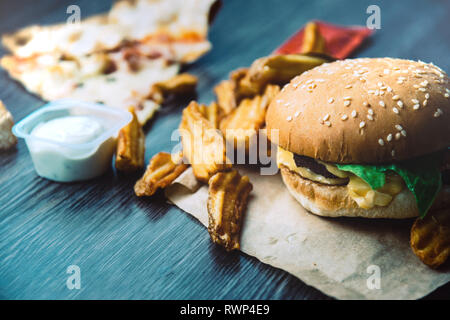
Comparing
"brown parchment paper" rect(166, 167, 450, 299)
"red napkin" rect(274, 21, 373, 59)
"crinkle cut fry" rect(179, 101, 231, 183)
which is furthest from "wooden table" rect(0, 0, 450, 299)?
"red napkin" rect(274, 21, 373, 59)

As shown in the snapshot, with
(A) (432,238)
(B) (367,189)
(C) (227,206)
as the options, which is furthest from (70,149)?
(A) (432,238)

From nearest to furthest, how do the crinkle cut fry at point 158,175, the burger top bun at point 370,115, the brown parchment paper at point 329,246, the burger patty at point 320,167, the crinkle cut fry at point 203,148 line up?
the brown parchment paper at point 329,246 → the burger top bun at point 370,115 → the burger patty at point 320,167 → the crinkle cut fry at point 203,148 → the crinkle cut fry at point 158,175

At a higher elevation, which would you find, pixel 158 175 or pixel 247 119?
pixel 247 119

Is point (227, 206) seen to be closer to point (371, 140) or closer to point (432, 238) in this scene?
point (371, 140)

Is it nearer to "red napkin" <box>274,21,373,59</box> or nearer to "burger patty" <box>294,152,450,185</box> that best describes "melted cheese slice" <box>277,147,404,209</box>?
"burger patty" <box>294,152,450,185</box>

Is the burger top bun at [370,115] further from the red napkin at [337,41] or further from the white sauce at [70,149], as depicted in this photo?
the red napkin at [337,41]

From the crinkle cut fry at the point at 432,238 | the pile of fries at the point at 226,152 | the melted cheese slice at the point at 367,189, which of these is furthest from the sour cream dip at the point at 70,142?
the crinkle cut fry at the point at 432,238

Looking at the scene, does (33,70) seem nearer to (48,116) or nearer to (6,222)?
(48,116)
